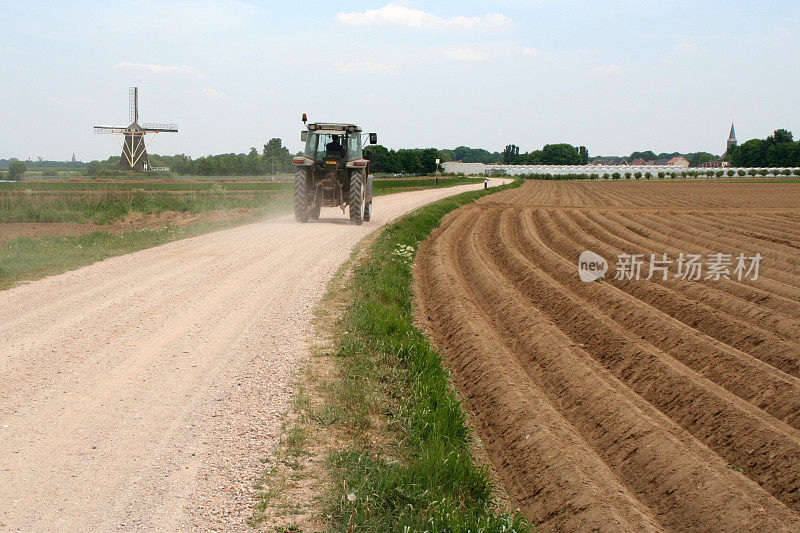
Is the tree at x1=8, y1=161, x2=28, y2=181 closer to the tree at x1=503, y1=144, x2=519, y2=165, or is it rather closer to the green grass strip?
the green grass strip

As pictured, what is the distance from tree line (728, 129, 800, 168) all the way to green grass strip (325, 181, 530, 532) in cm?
11814

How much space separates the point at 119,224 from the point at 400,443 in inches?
788

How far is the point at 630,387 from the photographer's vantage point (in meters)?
6.83

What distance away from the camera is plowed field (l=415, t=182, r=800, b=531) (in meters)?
4.59

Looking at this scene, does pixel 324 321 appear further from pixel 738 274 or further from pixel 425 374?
pixel 738 274

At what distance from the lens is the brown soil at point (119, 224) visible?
60.4 ft

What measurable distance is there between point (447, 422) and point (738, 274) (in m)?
8.28

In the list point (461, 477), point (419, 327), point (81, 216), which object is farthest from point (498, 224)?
point (461, 477)

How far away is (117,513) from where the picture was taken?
3703 mm
